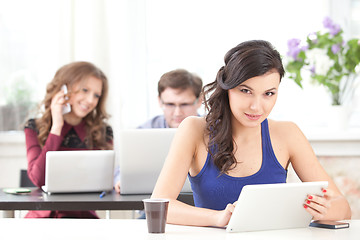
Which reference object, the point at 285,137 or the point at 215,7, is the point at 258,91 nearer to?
the point at 285,137

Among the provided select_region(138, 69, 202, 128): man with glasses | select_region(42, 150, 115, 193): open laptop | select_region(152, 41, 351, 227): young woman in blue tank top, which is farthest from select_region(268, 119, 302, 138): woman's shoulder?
select_region(138, 69, 202, 128): man with glasses

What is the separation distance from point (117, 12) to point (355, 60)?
5.49ft

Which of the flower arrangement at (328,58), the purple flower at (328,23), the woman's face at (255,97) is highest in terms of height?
the purple flower at (328,23)

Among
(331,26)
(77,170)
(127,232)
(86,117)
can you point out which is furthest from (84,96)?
(127,232)

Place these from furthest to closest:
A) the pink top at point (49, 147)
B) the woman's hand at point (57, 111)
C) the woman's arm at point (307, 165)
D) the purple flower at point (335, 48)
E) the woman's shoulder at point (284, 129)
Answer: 1. the purple flower at point (335, 48)
2. the woman's hand at point (57, 111)
3. the pink top at point (49, 147)
4. the woman's shoulder at point (284, 129)
5. the woman's arm at point (307, 165)

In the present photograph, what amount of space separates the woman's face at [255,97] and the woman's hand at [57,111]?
5.03 feet

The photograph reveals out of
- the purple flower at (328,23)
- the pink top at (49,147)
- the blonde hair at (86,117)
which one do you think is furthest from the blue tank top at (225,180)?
the purple flower at (328,23)

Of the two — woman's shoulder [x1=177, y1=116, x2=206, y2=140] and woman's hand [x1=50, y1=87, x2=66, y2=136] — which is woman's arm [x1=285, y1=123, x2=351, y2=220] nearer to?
woman's shoulder [x1=177, y1=116, x2=206, y2=140]

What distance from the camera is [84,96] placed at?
125 inches

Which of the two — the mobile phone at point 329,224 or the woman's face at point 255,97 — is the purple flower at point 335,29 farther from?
the mobile phone at point 329,224

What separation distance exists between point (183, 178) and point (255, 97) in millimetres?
374

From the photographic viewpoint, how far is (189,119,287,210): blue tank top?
1915 mm

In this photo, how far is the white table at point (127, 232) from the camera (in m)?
1.40

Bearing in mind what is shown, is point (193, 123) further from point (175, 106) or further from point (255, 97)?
point (175, 106)
